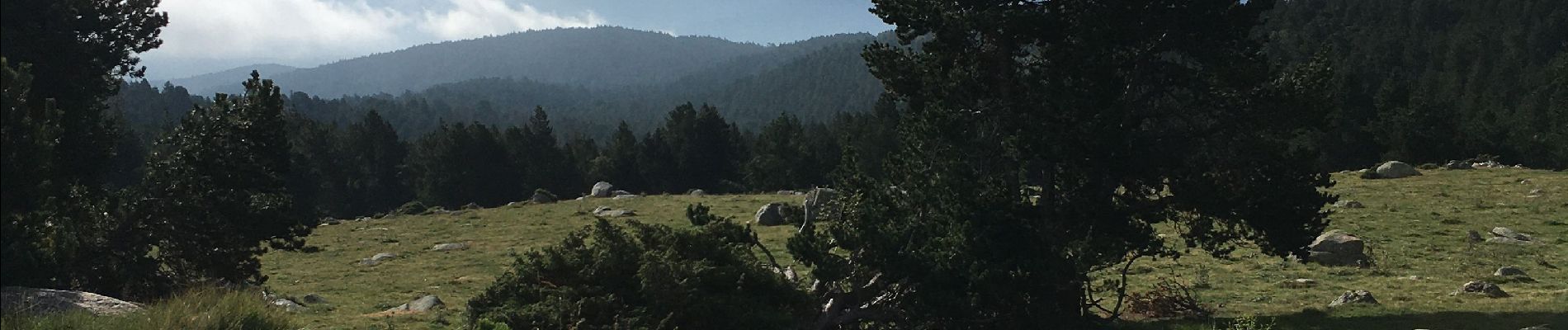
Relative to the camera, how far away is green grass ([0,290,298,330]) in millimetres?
11602

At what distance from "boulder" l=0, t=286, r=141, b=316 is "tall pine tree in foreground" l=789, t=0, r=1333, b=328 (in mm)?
10468

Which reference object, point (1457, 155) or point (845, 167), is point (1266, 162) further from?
point (1457, 155)

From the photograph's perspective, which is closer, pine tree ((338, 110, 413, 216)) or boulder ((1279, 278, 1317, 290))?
boulder ((1279, 278, 1317, 290))

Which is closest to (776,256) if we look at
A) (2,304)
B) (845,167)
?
(845,167)

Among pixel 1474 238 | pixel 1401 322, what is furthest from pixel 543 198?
pixel 1401 322

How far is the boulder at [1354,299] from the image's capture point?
725 inches

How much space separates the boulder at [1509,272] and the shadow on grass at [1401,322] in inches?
264

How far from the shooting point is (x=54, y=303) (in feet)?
42.8

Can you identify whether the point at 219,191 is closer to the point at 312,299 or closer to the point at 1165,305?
the point at 312,299

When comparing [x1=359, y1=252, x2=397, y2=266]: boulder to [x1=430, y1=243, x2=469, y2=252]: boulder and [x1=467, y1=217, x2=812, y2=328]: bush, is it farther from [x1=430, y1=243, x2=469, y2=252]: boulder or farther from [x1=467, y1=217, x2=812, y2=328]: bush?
[x1=467, y1=217, x2=812, y2=328]: bush

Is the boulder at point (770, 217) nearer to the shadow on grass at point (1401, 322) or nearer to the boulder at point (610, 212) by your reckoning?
the boulder at point (610, 212)

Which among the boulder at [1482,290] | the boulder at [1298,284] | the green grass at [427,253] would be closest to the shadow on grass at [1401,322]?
the boulder at [1482,290]

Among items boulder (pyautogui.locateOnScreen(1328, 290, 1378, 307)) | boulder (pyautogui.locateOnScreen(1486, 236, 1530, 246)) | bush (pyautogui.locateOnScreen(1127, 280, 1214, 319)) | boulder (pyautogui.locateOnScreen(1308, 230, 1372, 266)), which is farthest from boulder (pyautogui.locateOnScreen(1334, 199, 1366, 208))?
bush (pyautogui.locateOnScreen(1127, 280, 1214, 319))

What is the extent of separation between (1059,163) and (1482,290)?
10899 millimetres
